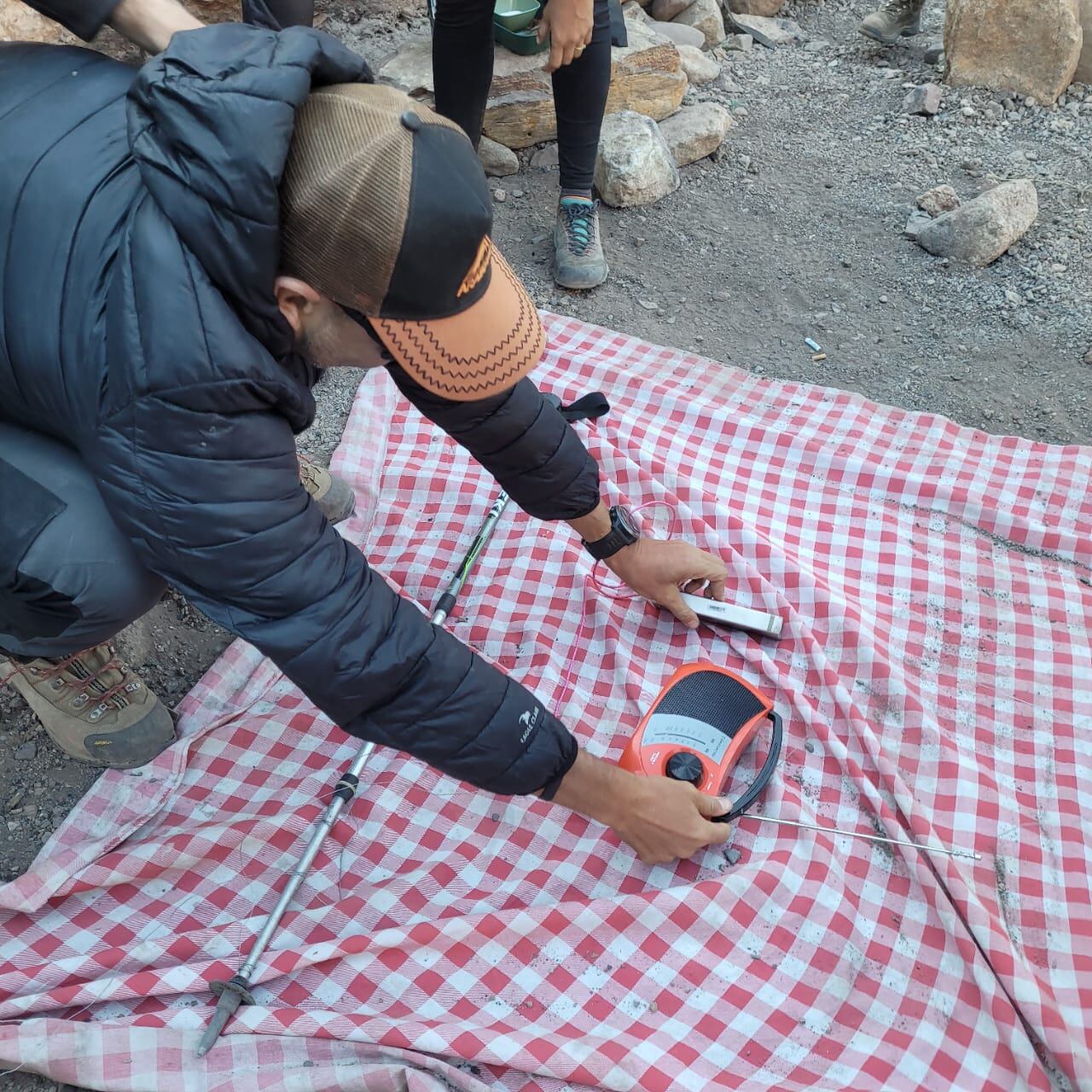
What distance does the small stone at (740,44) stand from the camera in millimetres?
4332

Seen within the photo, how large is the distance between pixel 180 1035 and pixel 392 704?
0.65 m

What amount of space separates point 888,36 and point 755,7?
2.30 ft

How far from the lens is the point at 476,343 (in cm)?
118

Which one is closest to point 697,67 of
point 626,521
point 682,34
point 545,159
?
point 682,34

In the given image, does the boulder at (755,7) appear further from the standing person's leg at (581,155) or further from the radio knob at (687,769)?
the radio knob at (687,769)

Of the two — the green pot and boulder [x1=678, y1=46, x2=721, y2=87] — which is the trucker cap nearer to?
the green pot

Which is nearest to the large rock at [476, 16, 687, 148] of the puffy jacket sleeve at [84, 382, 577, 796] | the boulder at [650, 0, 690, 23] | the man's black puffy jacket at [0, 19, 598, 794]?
the boulder at [650, 0, 690, 23]

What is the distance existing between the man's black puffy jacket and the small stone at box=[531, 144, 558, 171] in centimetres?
239

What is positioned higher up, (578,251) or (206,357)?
(206,357)

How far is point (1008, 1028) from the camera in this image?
1.39 meters

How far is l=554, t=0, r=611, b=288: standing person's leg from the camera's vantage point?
2.68 meters

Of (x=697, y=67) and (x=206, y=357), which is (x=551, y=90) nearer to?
(x=697, y=67)

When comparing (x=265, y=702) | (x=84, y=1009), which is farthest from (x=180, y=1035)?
(x=265, y=702)

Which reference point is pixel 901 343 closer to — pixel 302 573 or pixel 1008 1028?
pixel 1008 1028
